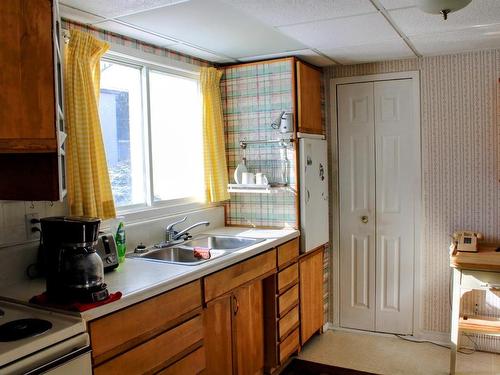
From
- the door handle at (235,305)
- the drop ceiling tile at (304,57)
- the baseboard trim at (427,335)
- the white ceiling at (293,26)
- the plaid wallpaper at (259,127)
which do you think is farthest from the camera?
the baseboard trim at (427,335)

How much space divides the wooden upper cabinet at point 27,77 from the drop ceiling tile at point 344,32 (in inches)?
50.2

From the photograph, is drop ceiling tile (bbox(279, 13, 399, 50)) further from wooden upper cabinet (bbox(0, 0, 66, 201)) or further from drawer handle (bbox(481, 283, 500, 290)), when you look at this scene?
drawer handle (bbox(481, 283, 500, 290))

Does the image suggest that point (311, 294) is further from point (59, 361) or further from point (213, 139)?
point (59, 361)

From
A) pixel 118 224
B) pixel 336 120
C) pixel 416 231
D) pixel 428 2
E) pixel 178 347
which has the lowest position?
pixel 178 347

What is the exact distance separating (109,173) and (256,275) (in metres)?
1.03

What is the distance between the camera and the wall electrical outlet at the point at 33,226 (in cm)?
222

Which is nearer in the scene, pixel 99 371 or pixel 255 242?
pixel 99 371

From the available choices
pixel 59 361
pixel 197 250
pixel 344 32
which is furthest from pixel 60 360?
pixel 344 32

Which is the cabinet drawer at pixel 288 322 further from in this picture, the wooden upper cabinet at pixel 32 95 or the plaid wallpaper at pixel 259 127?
the wooden upper cabinet at pixel 32 95

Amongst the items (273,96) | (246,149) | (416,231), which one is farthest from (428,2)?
(416,231)

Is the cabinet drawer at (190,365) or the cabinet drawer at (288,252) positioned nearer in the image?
the cabinet drawer at (190,365)

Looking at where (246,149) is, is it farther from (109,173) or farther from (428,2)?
(428,2)

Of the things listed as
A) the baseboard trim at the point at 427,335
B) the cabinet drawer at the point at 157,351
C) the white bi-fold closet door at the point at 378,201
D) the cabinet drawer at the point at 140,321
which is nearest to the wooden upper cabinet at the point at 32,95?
the cabinet drawer at the point at 140,321

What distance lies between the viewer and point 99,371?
1785mm
